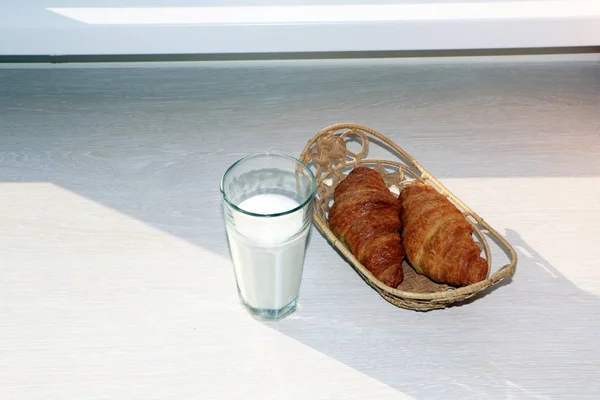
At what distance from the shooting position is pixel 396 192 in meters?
0.85

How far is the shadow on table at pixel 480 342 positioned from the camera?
662 millimetres

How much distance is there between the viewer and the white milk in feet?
2.08

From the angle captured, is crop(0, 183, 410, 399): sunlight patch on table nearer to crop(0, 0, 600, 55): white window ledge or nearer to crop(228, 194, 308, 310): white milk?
crop(228, 194, 308, 310): white milk

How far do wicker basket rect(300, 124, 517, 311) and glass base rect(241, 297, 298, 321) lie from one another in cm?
8

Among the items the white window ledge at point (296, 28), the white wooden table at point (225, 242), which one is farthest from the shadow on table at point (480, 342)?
the white window ledge at point (296, 28)

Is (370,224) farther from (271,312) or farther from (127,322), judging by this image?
→ (127,322)

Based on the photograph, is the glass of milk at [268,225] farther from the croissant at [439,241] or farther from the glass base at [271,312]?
the croissant at [439,241]

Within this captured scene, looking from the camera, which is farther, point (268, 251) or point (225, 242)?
point (225, 242)

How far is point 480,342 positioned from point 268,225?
9.9 inches

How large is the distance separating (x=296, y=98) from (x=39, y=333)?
0.52 metres

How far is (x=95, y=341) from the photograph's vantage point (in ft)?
2.28

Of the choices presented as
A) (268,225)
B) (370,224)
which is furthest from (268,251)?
(370,224)

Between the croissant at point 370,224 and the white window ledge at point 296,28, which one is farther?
the white window ledge at point 296,28

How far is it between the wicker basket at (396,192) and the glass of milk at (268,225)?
A: 7 centimetres
